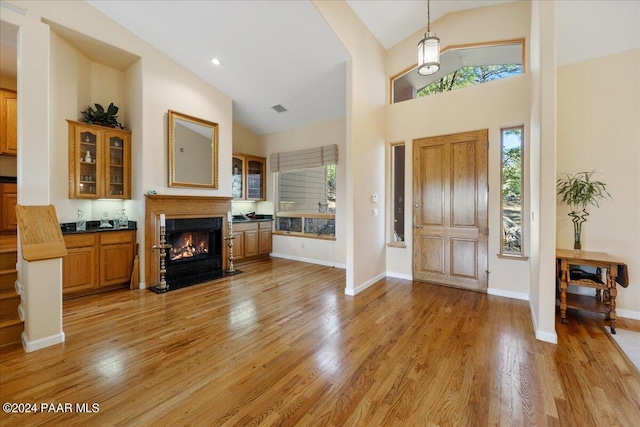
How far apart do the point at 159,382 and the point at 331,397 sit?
1.20 m

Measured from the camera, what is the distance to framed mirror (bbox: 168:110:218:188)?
4355mm

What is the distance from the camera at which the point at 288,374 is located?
6.58ft

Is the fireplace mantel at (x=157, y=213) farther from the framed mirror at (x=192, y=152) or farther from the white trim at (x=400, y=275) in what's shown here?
the white trim at (x=400, y=275)

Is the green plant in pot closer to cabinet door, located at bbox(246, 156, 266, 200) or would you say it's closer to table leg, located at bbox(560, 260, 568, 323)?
table leg, located at bbox(560, 260, 568, 323)

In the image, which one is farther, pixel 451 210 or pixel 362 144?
pixel 451 210


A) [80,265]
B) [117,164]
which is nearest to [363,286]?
[80,265]

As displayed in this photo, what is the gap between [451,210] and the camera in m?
4.12

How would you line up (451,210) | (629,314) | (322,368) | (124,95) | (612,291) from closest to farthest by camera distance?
1. (322,368)
2. (612,291)
3. (629,314)
4. (451,210)
5. (124,95)

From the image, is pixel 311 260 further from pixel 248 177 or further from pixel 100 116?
pixel 100 116

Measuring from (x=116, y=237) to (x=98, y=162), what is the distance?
1133 mm

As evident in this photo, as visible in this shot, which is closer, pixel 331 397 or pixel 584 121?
pixel 331 397

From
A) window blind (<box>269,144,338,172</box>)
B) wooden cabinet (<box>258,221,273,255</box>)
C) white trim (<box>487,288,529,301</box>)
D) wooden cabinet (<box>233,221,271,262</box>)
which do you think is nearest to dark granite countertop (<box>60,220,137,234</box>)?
wooden cabinet (<box>233,221,271,262</box>)

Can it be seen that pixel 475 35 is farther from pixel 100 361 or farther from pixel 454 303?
pixel 100 361

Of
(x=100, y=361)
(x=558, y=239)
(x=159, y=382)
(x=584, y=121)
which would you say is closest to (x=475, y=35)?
(x=584, y=121)
